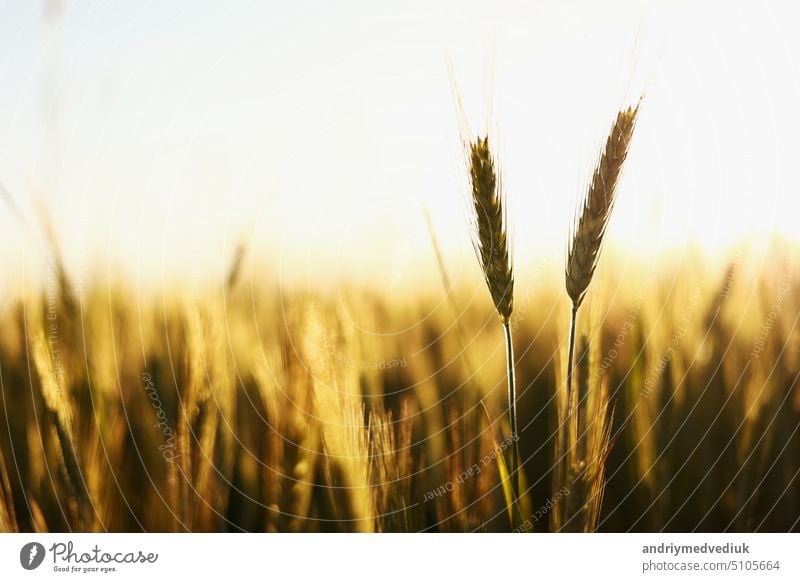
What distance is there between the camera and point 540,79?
93 centimetres

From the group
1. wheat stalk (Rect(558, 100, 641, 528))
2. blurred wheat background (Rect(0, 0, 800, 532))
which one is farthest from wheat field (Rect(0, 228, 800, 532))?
wheat stalk (Rect(558, 100, 641, 528))

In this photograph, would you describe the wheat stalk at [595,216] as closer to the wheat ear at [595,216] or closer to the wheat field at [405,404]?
the wheat ear at [595,216]

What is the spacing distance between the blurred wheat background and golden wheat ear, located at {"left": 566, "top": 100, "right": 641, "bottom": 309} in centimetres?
11

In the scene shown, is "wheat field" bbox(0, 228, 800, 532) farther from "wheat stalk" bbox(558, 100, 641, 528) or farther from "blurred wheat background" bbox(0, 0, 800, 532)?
"wheat stalk" bbox(558, 100, 641, 528)

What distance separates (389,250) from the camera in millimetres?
941

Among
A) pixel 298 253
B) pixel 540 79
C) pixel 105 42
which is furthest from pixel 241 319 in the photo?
pixel 540 79

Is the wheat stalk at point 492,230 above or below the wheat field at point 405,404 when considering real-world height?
above

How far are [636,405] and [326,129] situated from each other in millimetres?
625

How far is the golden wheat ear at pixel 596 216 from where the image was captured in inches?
31.0

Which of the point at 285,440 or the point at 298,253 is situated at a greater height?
the point at 298,253

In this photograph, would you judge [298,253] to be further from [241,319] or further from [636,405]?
[636,405]

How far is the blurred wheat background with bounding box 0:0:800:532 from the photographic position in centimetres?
91

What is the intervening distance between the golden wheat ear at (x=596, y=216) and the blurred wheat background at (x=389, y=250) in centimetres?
11

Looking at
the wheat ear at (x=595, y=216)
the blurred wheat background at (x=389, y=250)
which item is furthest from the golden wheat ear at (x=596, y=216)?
the blurred wheat background at (x=389, y=250)
